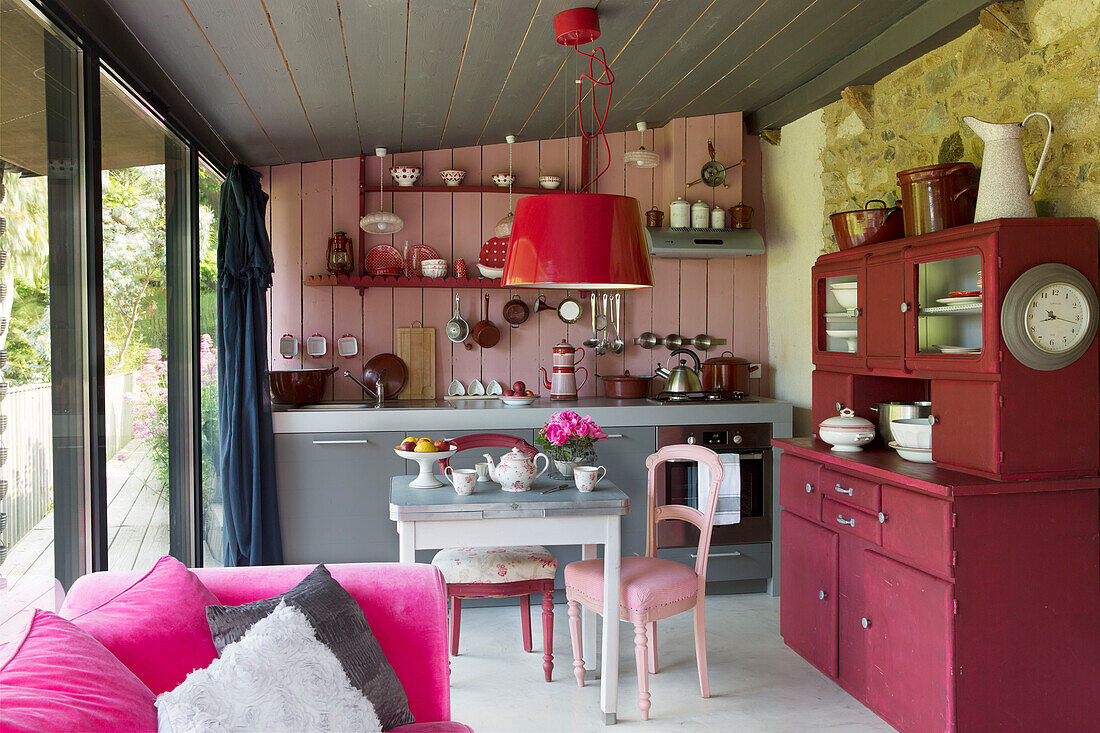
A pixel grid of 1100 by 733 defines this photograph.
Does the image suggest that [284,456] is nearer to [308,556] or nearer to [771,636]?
[308,556]

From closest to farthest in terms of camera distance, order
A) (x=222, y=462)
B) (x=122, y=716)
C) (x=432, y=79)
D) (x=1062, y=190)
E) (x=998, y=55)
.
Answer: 1. (x=122, y=716)
2. (x=1062, y=190)
3. (x=998, y=55)
4. (x=432, y=79)
5. (x=222, y=462)

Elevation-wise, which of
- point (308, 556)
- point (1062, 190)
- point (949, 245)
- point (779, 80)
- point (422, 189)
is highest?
point (779, 80)

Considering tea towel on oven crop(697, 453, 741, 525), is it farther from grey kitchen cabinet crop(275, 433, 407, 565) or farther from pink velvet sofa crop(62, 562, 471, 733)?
pink velvet sofa crop(62, 562, 471, 733)

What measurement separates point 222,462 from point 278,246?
142cm

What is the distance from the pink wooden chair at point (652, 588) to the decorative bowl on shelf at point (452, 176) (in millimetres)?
2107

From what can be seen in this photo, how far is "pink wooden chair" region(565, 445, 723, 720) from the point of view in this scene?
287 cm

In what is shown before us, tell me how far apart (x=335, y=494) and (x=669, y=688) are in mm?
1870

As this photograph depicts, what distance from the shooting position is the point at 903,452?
9.67 feet

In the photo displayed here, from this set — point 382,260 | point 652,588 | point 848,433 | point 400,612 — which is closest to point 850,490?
point 848,433

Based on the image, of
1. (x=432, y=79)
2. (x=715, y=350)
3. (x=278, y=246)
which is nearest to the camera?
(x=432, y=79)

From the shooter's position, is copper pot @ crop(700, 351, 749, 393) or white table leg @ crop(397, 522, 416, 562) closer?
white table leg @ crop(397, 522, 416, 562)

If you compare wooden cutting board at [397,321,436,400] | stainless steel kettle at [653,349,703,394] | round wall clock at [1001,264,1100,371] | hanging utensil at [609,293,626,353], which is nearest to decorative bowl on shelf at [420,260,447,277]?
wooden cutting board at [397,321,436,400]

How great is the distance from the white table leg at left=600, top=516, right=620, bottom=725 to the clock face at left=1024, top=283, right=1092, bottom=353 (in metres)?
1.46

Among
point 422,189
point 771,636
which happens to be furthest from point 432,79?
point 771,636
